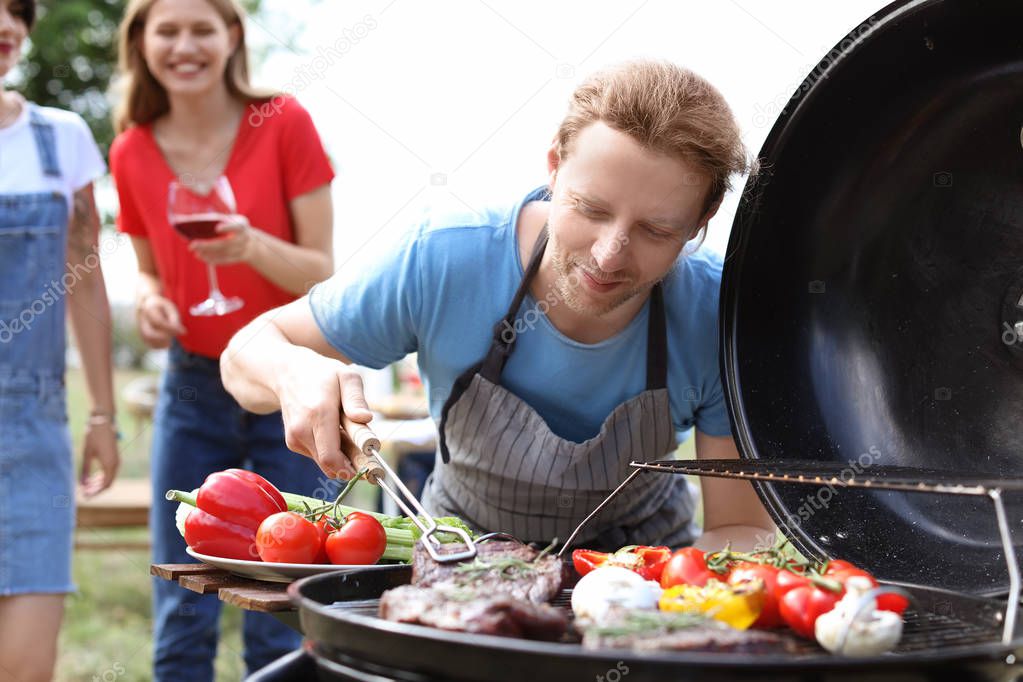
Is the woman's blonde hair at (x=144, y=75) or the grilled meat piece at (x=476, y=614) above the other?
the woman's blonde hair at (x=144, y=75)

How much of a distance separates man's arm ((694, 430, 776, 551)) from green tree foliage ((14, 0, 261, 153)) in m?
9.95

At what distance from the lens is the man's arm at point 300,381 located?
6.07ft

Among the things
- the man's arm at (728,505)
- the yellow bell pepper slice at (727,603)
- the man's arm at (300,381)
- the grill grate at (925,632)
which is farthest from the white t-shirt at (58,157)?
the yellow bell pepper slice at (727,603)

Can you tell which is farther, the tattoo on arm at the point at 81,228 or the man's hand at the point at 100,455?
the man's hand at the point at 100,455

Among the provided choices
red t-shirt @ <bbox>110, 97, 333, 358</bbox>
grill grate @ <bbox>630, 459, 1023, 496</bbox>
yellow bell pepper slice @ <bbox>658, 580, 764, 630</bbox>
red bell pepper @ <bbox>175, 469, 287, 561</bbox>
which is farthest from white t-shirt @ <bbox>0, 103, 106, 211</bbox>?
yellow bell pepper slice @ <bbox>658, 580, 764, 630</bbox>

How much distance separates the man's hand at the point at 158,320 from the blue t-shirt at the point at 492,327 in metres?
1.09

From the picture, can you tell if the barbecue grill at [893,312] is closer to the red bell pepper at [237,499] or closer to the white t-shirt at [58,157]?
the red bell pepper at [237,499]

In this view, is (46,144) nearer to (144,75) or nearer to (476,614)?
(144,75)

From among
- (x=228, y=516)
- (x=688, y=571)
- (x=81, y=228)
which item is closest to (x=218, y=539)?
(x=228, y=516)

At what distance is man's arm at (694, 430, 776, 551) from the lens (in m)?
2.42

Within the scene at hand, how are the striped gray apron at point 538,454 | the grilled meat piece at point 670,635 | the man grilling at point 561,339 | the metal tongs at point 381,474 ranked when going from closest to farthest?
the grilled meat piece at point 670,635
the metal tongs at point 381,474
the man grilling at point 561,339
the striped gray apron at point 538,454

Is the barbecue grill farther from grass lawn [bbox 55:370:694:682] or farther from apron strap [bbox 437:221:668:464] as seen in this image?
grass lawn [bbox 55:370:694:682]

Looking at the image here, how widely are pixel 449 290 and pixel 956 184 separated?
0.97 meters

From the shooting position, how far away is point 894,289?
6.56ft
